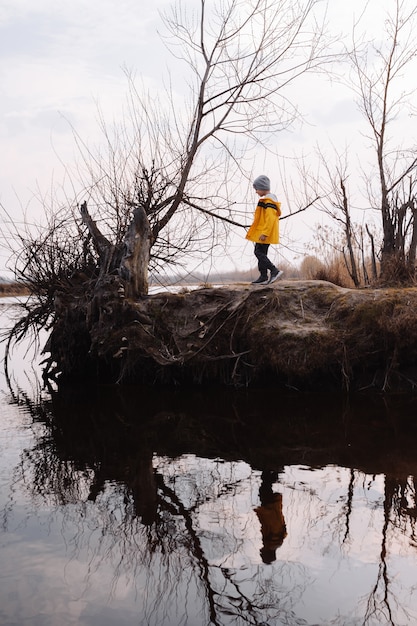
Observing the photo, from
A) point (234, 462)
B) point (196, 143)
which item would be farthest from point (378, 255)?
point (234, 462)

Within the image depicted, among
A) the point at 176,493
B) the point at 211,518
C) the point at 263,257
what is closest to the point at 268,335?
the point at 263,257

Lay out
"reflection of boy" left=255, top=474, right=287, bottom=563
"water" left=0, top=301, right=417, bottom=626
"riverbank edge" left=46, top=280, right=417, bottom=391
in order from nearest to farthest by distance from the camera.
Answer: 1. "water" left=0, top=301, right=417, bottom=626
2. "reflection of boy" left=255, top=474, right=287, bottom=563
3. "riverbank edge" left=46, top=280, right=417, bottom=391

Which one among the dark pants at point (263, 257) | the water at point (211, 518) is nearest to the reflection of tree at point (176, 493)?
the water at point (211, 518)

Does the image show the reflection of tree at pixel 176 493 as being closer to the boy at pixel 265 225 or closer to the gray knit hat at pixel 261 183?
the boy at pixel 265 225

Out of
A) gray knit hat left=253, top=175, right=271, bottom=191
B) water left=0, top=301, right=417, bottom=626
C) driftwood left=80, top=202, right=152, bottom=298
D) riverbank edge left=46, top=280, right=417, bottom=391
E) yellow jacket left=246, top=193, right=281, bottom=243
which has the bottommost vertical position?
water left=0, top=301, right=417, bottom=626

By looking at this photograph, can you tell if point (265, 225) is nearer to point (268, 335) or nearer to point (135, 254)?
point (268, 335)

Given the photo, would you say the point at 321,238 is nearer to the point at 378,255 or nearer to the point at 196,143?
the point at 378,255

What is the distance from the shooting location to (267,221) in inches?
391

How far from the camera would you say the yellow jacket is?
992cm

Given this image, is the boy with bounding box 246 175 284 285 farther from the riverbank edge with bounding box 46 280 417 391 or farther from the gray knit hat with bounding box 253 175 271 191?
the riverbank edge with bounding box 46 280 417 391

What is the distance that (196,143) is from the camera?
11.7 m

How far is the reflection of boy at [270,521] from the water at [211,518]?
0.02m

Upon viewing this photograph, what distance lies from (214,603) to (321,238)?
12008 millimetres

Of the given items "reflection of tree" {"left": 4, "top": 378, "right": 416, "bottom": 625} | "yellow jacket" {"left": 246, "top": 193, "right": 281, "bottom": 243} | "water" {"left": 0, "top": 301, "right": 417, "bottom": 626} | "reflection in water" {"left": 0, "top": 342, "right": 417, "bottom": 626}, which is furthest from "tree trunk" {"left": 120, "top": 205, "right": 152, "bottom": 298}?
"reflection in water" {"left": 0, "top": 342, "right": 417, "bottom": 626}
